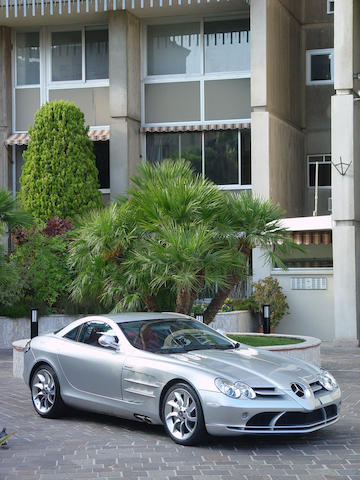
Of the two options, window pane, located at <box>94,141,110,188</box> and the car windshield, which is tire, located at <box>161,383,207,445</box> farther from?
window pane, located at <box>94,141,110,188</box>

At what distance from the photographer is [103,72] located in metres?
28.8

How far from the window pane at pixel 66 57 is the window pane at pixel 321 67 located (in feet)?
25.5

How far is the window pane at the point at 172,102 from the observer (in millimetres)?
27953

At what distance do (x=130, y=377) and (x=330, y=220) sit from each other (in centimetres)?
1455

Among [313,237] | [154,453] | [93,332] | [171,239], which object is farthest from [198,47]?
[154,453]

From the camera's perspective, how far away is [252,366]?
9.37 m

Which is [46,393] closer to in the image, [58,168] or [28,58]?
[58,168]

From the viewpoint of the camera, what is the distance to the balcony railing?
2711 centimetres

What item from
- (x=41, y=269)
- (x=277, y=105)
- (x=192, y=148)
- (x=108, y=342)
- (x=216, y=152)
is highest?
(x=277, y=105)

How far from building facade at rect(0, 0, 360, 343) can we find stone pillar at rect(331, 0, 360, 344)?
1713 millimetres

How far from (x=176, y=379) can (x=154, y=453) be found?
86 centimetres

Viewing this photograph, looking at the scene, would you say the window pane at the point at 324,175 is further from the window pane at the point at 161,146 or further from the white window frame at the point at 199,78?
the window pane at the point at 161,146

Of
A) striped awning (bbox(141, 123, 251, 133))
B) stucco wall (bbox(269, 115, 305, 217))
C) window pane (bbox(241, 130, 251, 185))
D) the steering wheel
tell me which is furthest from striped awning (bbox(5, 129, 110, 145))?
the steering wheel

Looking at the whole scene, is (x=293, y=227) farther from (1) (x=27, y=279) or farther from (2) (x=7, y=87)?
(2) (x=7, y=87)
